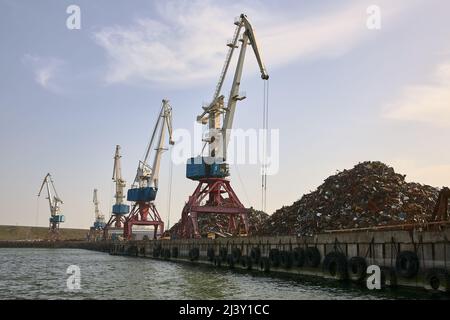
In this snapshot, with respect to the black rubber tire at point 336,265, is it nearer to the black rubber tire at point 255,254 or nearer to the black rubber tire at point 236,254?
the black rubber tire at point 255,254

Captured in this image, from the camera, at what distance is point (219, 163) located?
6806cm

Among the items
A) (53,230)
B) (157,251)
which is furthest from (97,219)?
(157,251)

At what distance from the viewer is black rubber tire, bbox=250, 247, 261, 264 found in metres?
42.3

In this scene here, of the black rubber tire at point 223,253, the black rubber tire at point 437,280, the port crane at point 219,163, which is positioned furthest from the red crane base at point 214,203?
the black rubber tire at point 437,280

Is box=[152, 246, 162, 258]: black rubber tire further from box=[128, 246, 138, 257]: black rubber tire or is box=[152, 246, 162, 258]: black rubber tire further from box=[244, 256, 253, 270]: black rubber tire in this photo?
box=[244, 256, 253, 270]: black rubber tire

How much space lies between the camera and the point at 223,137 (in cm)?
6906

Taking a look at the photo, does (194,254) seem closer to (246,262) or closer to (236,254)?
(236,254)

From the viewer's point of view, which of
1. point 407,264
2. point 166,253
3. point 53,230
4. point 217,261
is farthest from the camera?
point 53,230

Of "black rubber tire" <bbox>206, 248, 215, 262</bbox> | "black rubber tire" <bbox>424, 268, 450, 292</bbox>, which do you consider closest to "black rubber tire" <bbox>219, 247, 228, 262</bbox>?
"black rubber tire" <bbox>206, 248, 215, 262</bbox>

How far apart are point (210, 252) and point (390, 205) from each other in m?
21.8

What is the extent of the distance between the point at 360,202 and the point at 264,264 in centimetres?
2124

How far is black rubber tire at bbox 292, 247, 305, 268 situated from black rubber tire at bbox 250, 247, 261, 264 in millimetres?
6685

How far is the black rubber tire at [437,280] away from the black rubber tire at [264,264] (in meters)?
18.4
